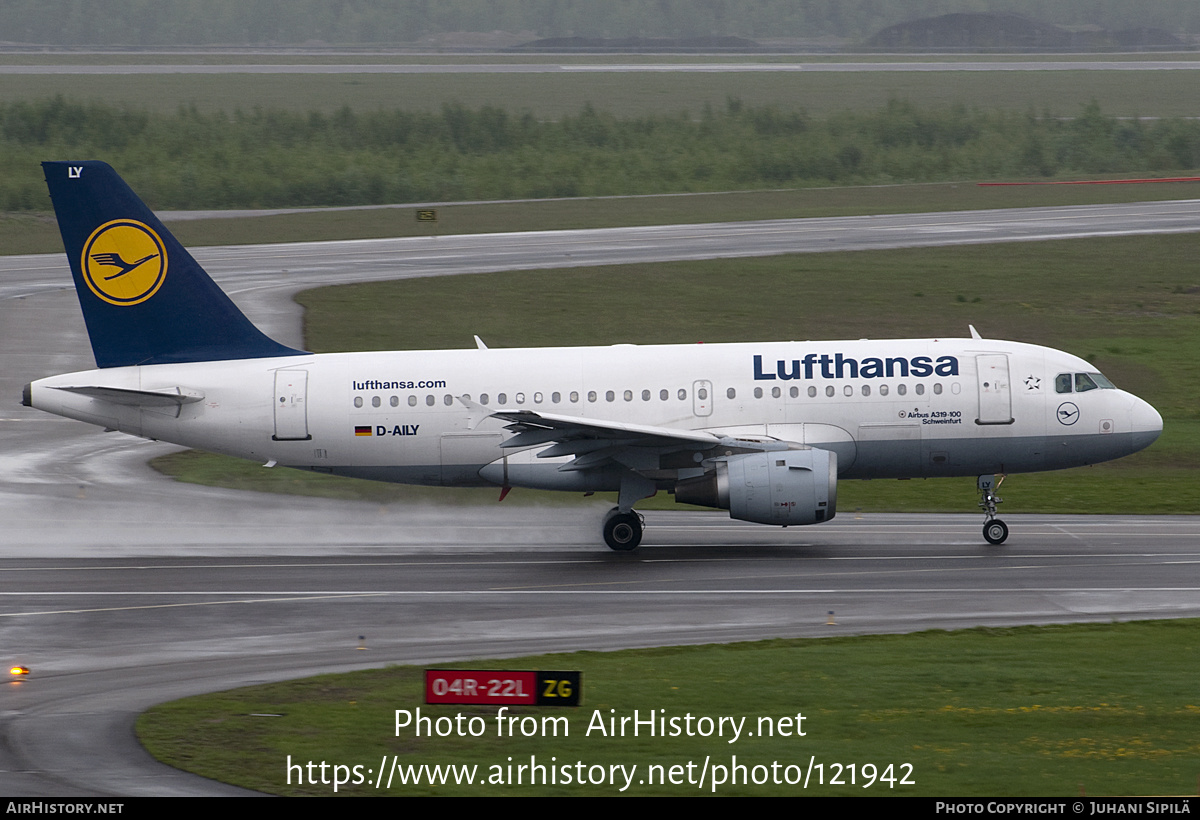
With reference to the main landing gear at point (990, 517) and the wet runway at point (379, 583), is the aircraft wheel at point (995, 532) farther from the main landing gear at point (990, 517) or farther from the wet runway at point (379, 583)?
the wet runway at point (379, 583)

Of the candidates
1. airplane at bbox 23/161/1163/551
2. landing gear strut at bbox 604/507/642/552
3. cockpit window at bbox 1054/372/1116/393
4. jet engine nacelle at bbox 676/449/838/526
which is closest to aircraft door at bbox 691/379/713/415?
airplane at bbox 23/161/1163/551

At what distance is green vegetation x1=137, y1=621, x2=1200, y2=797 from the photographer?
16766mm

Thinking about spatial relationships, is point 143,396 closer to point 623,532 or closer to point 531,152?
point 623,532

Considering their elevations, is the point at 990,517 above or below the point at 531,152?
below

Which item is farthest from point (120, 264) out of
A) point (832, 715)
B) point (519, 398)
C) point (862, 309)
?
point (862, 309)

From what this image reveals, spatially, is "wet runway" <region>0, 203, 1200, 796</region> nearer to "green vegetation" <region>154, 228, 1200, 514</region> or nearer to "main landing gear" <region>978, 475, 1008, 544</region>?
"main landing gear" <region>978, 475, 1008, 544</region>

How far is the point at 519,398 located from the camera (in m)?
32.3

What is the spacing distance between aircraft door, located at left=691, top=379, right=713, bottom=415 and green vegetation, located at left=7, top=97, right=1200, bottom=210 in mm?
68728

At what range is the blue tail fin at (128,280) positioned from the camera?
105 ft

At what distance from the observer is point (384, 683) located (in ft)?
69.9

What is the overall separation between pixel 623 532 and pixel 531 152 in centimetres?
8356

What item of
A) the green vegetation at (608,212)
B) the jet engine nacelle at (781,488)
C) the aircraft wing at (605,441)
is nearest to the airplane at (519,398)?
the aircraft wing at (605,441)

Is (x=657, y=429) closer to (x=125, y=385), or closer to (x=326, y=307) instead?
(x=125, y=385)

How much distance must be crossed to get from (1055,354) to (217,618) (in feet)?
61.1
